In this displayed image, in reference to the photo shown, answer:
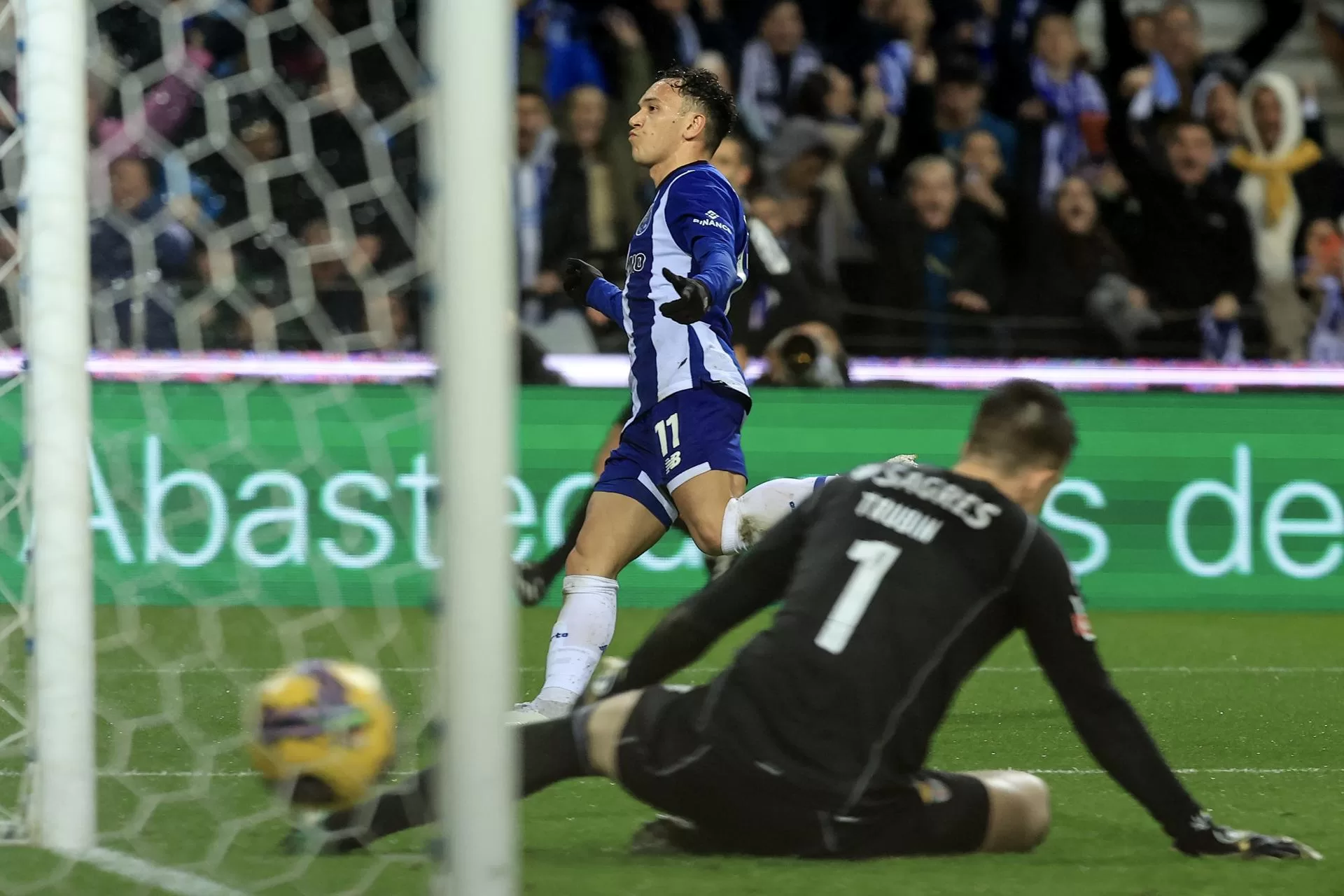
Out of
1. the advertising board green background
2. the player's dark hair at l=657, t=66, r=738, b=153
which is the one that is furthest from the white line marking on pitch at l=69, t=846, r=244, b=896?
the advertising board green background

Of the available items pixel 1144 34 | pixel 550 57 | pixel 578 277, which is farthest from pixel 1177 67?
pixel 578 277

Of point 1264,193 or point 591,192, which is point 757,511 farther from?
point 1264,193

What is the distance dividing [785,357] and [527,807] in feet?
17.8

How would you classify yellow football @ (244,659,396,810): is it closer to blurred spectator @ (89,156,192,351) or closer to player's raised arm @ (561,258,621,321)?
player's raised arm @ (561,258,621,321)

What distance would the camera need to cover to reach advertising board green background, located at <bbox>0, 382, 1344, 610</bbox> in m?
8.92

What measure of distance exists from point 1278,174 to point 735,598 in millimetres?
8782

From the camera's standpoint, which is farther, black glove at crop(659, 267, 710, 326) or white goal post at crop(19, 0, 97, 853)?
black glove at crop(659, 267, 710, 326)

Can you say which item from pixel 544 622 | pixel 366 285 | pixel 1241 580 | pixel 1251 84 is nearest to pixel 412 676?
pixel 366 285

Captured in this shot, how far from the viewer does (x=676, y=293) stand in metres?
5.16

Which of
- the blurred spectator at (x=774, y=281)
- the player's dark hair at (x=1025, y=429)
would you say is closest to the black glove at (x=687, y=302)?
the player's dark hair at (x=1025, y=429)

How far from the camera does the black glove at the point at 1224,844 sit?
3.67 m

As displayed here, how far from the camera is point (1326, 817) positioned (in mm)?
4418

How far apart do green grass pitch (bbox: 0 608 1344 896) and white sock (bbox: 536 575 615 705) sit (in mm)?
310

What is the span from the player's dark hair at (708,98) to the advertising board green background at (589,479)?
3601 mm
